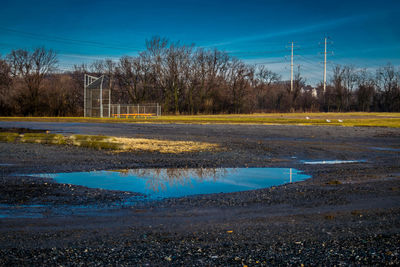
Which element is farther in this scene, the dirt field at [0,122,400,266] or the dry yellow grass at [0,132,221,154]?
the dry yellow grass at [0,132,221,154]

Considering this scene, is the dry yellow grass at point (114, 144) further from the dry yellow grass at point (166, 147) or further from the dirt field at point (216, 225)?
the dirt field at point (216, 225)

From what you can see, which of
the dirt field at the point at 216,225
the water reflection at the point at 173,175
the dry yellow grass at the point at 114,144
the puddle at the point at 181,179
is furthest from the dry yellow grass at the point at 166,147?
the dirt field at the point at 216,225

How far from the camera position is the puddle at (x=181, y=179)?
8.37 meters

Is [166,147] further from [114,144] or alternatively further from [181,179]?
[181,179]

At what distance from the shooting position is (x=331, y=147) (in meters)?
16.5

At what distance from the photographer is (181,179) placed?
376 inches

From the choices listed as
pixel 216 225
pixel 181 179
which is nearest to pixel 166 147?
pixel 181 179

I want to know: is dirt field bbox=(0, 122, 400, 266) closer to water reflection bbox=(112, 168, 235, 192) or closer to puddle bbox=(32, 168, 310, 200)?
puddle bbox=(32, 168, 310, 200)

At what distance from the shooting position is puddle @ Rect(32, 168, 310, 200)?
8367mm

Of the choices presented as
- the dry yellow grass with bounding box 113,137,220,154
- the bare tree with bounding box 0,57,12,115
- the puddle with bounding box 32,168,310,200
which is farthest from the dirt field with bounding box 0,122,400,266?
the bare tree with bounding box 0,57,12,115

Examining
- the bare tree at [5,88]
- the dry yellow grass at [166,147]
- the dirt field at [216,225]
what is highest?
the bare tree at [5,88]

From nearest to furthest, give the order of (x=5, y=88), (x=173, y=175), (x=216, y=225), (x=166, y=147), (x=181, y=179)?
(x=216, y=225), (x=181, y=179), (x=173, y=175), (x=166, y=147), (x=5, y=88)

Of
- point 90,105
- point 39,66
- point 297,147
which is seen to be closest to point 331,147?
point 297,147

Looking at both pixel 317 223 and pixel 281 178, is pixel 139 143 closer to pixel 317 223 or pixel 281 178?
pixel 281 178
